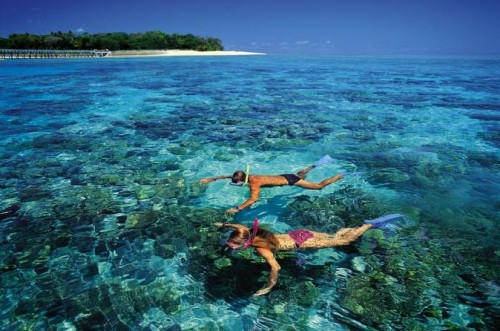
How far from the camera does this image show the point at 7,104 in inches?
→ 690

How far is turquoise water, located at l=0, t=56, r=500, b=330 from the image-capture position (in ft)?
13.7

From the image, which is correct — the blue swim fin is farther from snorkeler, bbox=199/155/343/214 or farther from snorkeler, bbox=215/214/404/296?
snorkeler, bbox=199/155/343/214

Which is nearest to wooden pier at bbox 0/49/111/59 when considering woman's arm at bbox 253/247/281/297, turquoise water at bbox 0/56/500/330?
Answer: turquoise water at bbox 0/56/500/330

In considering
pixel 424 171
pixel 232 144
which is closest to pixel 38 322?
pixel 232 144

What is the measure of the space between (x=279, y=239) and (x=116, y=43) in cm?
9196

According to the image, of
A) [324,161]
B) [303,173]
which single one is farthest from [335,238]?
[324,161]

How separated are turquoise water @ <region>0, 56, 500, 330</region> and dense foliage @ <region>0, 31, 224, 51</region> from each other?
79.4m

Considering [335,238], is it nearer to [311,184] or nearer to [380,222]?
[380,222]

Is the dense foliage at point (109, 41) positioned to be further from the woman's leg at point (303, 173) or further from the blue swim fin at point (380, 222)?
the blue swim fin at point (380, 222)

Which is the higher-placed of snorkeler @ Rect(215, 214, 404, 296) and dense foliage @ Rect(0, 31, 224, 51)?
dense foliage @ Rect(0, 31, 224, 51)

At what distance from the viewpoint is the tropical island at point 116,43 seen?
77.2 metres

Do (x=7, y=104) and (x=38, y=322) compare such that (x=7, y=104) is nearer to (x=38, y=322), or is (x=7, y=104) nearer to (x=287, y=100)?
(x=287, y=100)

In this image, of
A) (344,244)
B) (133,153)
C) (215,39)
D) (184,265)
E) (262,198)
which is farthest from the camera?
(215,39)

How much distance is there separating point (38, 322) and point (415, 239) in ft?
18.2
